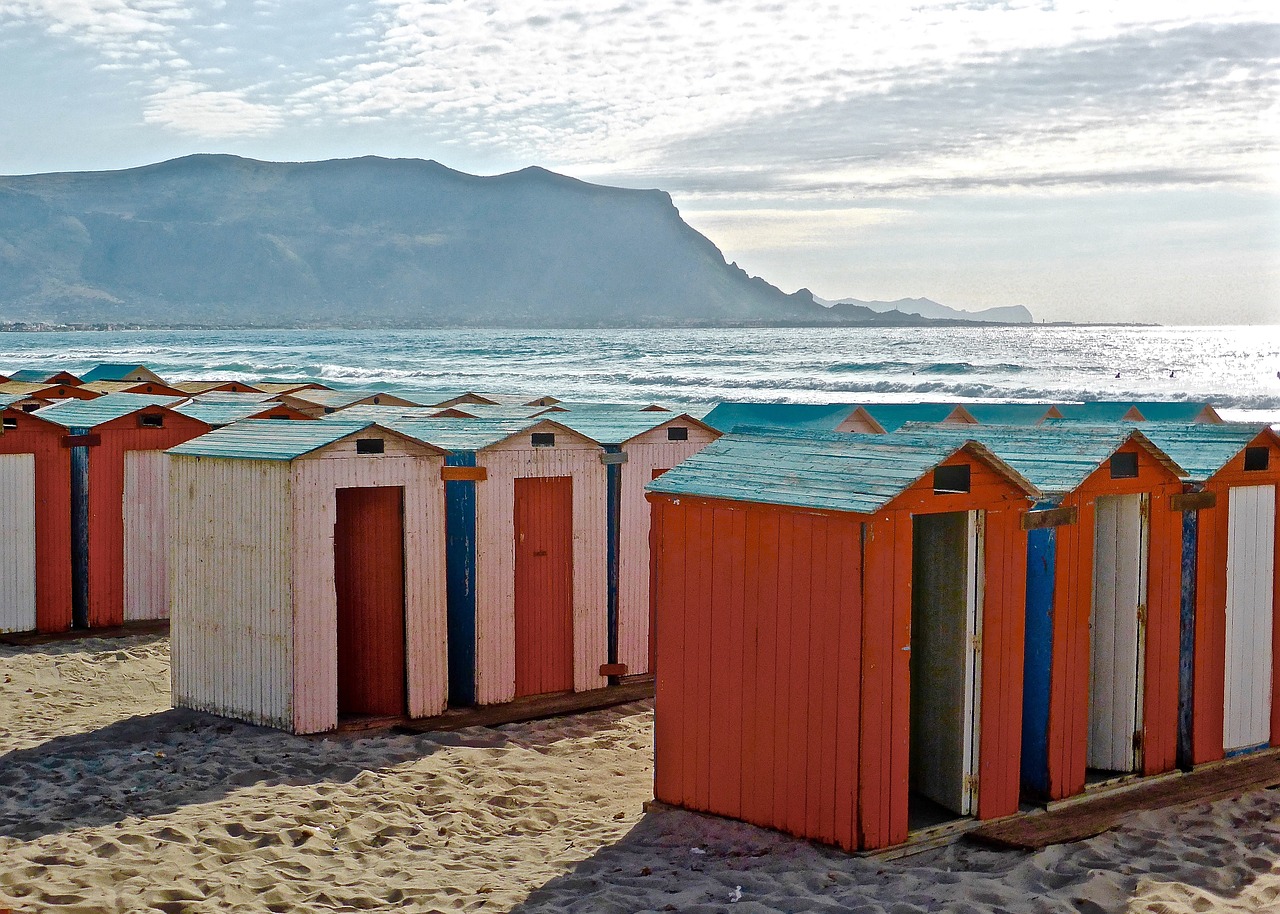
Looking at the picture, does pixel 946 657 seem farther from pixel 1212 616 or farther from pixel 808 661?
pixel 1212 616

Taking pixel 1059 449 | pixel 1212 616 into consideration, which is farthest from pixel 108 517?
pixel 1212 616

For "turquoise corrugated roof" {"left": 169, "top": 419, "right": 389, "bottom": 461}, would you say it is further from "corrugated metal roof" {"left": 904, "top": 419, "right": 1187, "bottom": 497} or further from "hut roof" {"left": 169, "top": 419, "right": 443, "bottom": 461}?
"corrugated metal roof" {"left": 904, "top": 419, "right": 1187, "bottom": 497}

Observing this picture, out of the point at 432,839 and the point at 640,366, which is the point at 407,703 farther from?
the point at 640,366

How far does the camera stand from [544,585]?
1052 centimetres

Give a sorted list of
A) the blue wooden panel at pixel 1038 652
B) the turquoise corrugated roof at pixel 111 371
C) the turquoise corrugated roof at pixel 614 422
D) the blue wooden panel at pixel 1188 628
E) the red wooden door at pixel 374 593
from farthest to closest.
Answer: the turquoise corrugated roof at pixel 111 371
the turquoise corrugated roof at pixel 614 422
the red wooden door at pixel 374 593
the blue wooden panel at pixel 1188 628
the blue wooden panel at pixel 1038 652

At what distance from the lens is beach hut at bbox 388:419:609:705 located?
9984 millimetres

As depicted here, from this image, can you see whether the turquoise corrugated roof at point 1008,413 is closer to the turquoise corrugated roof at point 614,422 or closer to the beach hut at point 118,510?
the turquoise corrugated roof at point 614,422

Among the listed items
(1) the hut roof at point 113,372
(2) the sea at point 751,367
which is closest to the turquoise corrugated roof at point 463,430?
(1) the hut roof at point 113,372

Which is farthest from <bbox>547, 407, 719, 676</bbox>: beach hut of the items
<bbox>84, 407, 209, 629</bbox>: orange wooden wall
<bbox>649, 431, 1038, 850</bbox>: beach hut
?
<bbox>84, 407, 209, 629</bbox>: orange wooden wall

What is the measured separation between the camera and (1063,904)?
6.00 m

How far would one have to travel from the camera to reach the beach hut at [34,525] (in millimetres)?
12391

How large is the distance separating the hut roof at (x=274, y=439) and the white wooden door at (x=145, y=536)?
137 inches

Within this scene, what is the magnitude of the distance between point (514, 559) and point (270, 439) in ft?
7.10

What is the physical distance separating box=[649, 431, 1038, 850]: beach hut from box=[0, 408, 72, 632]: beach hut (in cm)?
805
